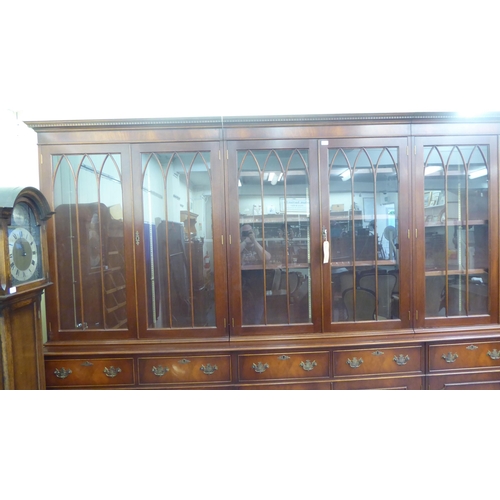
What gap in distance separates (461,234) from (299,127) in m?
1.23

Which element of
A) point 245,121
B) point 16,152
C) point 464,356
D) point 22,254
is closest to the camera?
point 22,254

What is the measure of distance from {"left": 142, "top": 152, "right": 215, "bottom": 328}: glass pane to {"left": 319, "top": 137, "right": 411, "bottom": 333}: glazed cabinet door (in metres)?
0.71

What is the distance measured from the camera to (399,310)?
6.05 ft

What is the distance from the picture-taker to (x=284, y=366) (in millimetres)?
1749

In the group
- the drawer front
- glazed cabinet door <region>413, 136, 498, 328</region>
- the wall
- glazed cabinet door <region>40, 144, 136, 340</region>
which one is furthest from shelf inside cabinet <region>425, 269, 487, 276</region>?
the wall

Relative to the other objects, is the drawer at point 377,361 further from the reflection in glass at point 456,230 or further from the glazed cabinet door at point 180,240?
the glazed cabinet door at point 180,240

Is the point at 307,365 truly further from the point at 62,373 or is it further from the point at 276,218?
the point at 62,373

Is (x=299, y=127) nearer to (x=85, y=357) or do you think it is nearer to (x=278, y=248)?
(x=278, y=248)

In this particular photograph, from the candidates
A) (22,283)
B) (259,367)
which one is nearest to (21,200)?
(22,283)

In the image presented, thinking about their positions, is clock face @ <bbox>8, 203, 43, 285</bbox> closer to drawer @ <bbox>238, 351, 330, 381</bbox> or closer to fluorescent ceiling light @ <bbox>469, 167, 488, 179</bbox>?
drawer @ <bbox>238, 351, 330, 381</bbox>

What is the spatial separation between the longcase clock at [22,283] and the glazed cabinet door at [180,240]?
481 mm

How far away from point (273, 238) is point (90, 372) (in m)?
1.34
